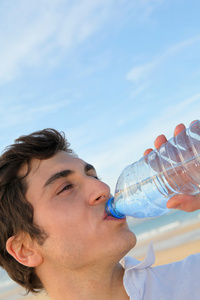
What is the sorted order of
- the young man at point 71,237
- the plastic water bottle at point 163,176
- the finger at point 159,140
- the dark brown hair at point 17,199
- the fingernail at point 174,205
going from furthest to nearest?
the plastic water bottle at point 163,176
the dark brown hair at point 17,199
the finger at point 159,140
the young man at point 71,237
the fingernail at point 174,205

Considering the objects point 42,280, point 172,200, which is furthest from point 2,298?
point 172,200

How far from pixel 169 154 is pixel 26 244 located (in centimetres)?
117

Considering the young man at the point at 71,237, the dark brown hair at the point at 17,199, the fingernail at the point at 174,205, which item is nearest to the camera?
the fingernail at the point at 174,205

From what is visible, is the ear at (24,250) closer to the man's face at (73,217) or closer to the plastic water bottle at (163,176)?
the man's face at (73,217)

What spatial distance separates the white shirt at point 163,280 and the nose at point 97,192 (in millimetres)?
437

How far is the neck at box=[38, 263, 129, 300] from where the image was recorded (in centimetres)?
237

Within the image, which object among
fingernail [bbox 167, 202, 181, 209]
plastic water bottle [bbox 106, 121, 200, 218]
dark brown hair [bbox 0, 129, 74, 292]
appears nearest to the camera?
fingernail [bbox 167, 202, 181, 209]

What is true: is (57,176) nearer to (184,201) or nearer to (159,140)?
(159,140)

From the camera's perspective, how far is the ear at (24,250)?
8.30ft

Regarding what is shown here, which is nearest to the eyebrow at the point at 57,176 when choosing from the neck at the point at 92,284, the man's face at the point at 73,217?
the man's face at the point at 73,217

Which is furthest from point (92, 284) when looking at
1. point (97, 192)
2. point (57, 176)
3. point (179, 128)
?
point (179, 128)

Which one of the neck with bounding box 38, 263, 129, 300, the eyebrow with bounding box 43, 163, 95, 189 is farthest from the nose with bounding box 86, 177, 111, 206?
the neck with bounding box 38, 263, 129, 300

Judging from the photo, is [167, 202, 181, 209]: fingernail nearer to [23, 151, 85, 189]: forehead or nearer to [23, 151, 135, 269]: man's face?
[23, 151, 135, 269]: man's face

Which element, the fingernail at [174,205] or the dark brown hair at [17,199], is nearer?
the fingernail at [174,205]
